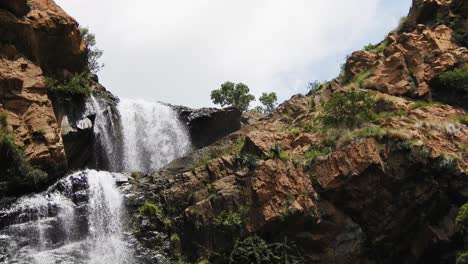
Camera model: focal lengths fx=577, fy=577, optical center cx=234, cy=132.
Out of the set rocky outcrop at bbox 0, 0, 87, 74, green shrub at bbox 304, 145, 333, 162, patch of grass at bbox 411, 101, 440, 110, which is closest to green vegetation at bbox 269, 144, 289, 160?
green shrub at bbox 304, 145, 333, 162

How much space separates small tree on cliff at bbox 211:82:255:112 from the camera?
73750 mm

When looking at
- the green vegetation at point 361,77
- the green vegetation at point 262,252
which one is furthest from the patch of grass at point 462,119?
the green vegetation at point 262,252

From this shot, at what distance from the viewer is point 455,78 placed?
36125 mm

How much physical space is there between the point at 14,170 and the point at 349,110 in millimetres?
19564

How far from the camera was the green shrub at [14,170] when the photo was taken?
105 feet

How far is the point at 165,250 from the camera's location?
29891 millimetres

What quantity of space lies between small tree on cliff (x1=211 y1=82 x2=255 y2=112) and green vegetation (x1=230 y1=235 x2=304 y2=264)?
4571 centimetres

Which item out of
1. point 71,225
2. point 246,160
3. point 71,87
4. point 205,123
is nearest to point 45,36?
point 71,87

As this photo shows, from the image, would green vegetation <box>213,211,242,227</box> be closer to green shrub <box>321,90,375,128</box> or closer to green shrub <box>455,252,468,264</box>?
green shrub <box>321,90,375,128</box>

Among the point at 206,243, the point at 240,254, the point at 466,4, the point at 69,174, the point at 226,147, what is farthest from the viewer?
the point at 466,4

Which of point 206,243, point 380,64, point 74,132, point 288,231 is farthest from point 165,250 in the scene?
point 380,64

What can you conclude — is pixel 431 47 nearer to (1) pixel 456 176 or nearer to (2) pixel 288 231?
(1) pixel 456 176

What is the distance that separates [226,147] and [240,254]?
37.8ft

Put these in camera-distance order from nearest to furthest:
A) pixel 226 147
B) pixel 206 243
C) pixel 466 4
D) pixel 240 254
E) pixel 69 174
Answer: pixel 240 254
pixel 206 243
pixel 69 174
pixel 226 147
pixel 466 4
